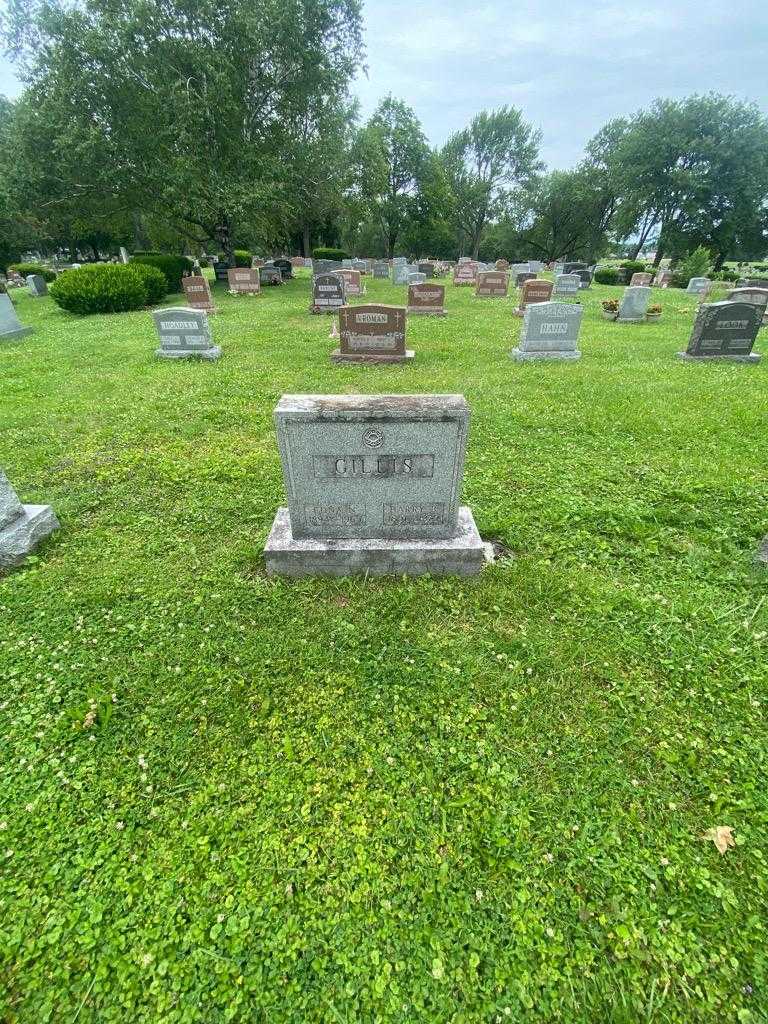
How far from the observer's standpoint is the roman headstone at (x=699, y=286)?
866 inches

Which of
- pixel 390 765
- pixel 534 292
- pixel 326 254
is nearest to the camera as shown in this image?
pixel 390 765

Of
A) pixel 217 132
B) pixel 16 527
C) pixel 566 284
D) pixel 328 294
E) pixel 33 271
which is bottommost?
pixel 16 527

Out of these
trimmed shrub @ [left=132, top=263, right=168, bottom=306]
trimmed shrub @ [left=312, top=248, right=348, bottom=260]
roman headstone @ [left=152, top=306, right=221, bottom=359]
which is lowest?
roman headstone @ [left=152, top=306, right=221, bottom=359]

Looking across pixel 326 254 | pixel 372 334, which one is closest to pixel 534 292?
pixel 372 334

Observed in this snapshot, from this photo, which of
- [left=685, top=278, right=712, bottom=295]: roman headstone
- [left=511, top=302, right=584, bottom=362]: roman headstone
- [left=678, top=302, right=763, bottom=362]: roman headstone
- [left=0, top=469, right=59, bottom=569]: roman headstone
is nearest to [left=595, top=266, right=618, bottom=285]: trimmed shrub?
[left=685, top=278, right=712, bottom=295]: roman headstone

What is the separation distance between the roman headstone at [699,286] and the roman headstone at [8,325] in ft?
91.0

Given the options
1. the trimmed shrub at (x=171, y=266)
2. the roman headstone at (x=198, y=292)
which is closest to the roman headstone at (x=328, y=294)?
the roman headstone at (x=198, y=292)

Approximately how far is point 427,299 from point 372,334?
7249 mm

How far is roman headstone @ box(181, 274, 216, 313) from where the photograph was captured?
16078 mm

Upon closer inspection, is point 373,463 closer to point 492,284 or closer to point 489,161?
point 492,284

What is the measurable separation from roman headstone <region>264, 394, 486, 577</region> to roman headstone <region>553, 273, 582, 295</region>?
21562 mm

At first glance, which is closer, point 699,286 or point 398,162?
point 699,286

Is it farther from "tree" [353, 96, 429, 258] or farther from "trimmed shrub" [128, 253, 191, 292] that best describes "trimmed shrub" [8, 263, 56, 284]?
"tree" [353, 96, 429, 258]

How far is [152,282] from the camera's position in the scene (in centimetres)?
1700
